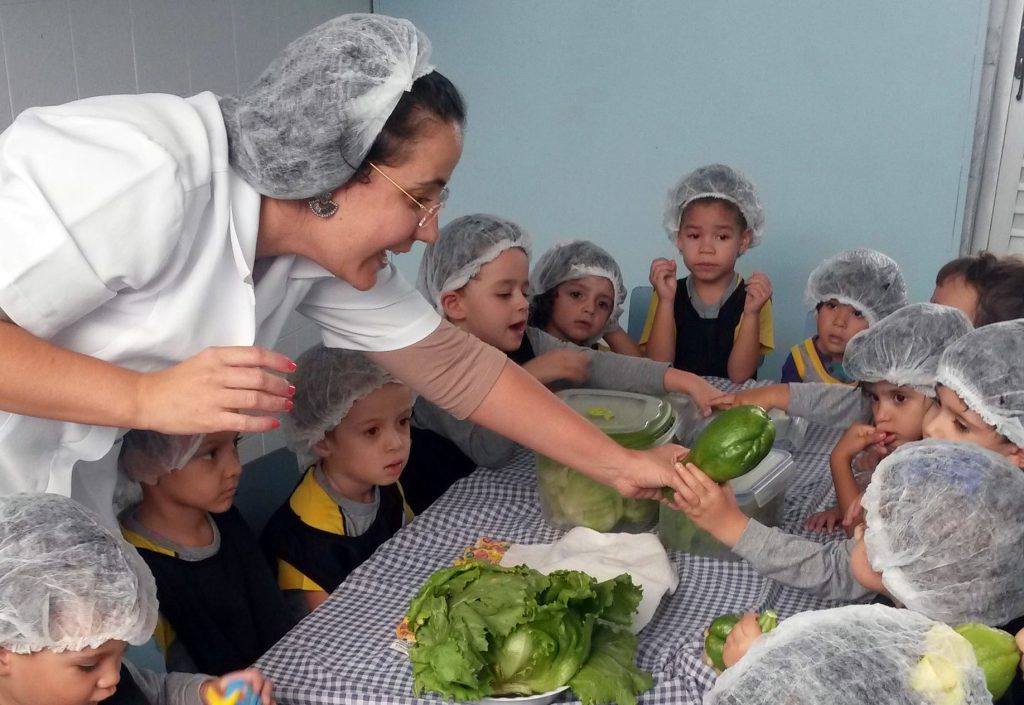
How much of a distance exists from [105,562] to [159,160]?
1.91 ft

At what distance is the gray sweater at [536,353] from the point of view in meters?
2.51

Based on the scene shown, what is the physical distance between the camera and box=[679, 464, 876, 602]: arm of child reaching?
75.8 inches

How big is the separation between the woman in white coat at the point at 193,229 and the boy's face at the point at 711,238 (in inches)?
76.8

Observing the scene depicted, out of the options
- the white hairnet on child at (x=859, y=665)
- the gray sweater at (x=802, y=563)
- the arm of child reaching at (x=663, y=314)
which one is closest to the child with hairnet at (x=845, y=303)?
the arm of child reaching at (x=663, y=314)

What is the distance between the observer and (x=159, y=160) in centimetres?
149

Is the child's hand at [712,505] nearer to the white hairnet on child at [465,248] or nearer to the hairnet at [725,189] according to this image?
the white hairnet on child at [465,248]

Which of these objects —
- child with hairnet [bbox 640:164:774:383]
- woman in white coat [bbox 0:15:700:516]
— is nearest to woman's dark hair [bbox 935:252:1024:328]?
child with hairnet [bbox 640:164:774:383]

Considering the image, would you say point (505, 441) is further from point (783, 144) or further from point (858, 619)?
point (783, 144)

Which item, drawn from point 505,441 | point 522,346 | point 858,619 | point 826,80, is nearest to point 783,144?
point 826,80

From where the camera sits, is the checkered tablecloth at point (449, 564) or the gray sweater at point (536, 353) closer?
the checkered tablecloth at point (449, 564)

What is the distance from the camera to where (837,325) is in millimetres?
3250

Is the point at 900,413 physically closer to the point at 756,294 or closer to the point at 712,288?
the point at 756,294

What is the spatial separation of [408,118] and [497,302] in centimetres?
131

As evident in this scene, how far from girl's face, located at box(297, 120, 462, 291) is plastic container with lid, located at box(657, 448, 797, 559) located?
0.80 m
